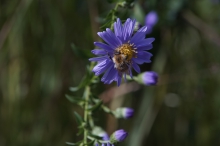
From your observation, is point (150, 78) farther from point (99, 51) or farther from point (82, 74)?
point (82, 74)

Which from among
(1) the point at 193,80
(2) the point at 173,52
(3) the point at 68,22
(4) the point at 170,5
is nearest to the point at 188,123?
(1) the point at 193,80

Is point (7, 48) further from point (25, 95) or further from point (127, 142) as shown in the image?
point (127, 142)

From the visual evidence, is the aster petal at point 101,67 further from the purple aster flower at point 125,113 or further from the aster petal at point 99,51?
the purple aster flower at point 125,113

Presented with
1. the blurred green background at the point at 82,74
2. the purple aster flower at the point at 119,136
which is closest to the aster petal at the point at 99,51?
the purple aster flower at the point at 119,136

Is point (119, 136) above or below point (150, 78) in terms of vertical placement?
below

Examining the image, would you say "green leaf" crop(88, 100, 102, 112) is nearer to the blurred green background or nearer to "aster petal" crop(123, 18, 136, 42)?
"aster petal" crop(123, 18, 136, 42)

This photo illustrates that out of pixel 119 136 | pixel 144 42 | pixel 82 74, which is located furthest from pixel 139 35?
pixel 82 74
